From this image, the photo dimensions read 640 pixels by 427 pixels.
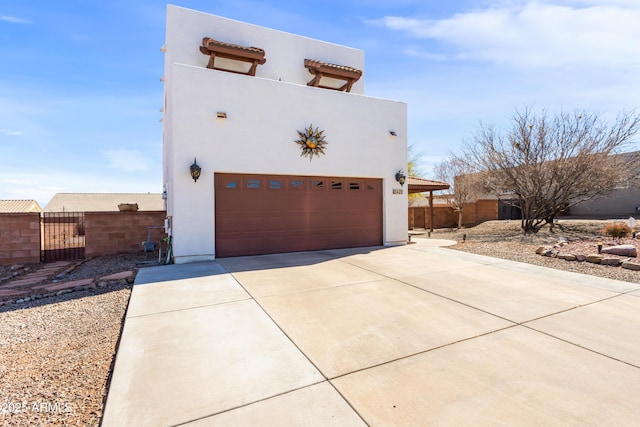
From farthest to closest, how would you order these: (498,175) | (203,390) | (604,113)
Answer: (498,175), (604,113), (203,390)

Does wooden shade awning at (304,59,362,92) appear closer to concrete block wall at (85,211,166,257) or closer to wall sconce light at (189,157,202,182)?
wall sconce light at (189,157,202,182)

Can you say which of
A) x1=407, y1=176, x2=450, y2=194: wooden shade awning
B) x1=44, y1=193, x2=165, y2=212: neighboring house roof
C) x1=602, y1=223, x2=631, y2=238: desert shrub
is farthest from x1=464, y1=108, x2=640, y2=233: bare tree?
x1=44, y1=193, x2=165, y2=212: neighboring house roof

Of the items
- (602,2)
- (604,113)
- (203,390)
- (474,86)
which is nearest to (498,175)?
(604,113)

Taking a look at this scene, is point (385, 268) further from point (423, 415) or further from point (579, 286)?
point (423, 415)

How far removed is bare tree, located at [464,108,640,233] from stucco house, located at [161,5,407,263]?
5.72m

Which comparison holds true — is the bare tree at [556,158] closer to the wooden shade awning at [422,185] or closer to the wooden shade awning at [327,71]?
the wooden shade awning at [422,185]

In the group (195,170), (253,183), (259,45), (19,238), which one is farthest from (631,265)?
(19,238)

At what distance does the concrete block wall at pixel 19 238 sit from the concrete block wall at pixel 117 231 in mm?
1102

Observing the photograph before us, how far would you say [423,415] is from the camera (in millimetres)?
1892

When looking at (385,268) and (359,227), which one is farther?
(359,227)

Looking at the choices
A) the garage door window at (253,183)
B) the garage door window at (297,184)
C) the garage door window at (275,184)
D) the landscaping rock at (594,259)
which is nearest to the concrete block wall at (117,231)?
the garage door window at (253,183)

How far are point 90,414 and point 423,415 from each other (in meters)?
2.21

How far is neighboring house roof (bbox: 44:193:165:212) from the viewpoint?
27431 mm

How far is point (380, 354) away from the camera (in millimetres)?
2684
